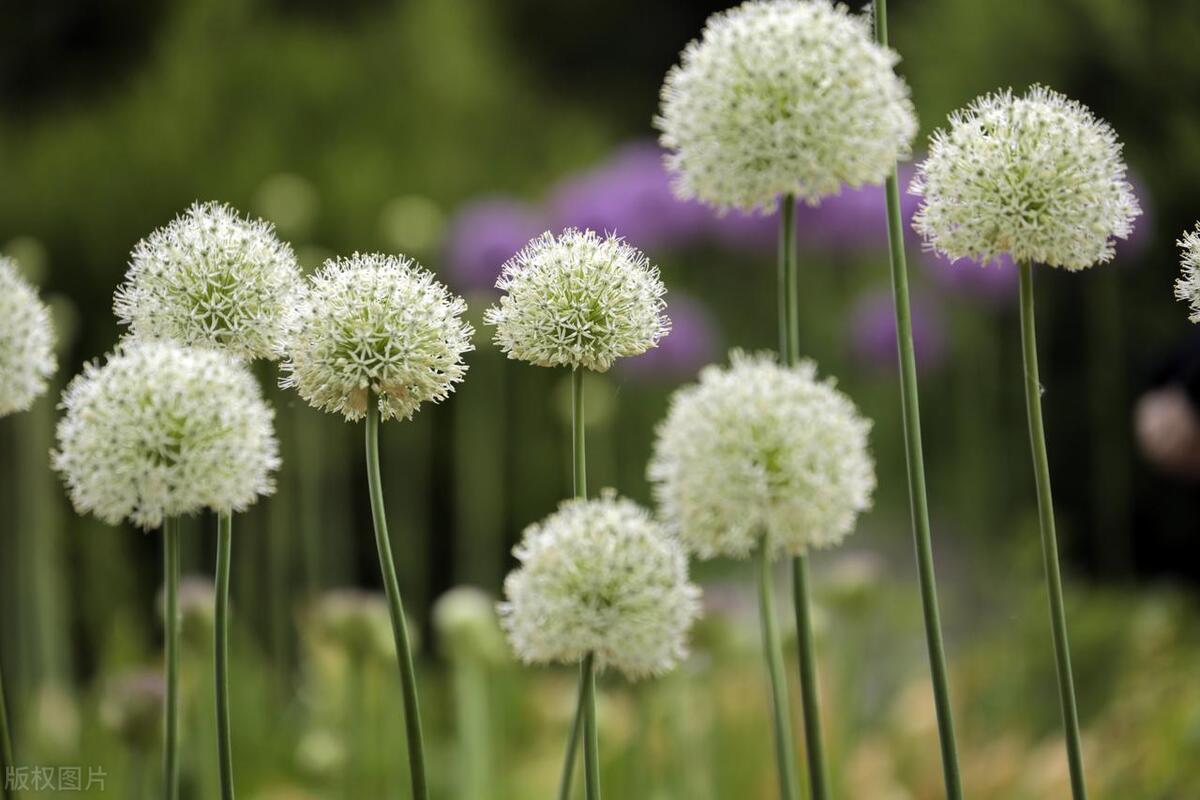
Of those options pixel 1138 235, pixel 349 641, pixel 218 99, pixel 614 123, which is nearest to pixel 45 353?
pixel 349 641

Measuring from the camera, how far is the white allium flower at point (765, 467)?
1.38 feet

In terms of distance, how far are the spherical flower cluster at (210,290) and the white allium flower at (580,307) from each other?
94 millimetres

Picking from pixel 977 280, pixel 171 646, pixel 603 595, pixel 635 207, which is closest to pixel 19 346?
pixel 171 646

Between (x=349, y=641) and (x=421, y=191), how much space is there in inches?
59.6

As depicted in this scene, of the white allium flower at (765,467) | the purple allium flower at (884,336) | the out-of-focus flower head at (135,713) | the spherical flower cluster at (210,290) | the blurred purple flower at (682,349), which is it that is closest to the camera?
the white allium flower at (765,467)

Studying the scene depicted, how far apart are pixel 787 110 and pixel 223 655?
273 mm

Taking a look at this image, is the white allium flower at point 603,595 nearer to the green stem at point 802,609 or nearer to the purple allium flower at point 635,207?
the green stem at point 802,609

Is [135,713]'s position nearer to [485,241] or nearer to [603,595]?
[603,595]

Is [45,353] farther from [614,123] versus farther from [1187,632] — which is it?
[614,123]

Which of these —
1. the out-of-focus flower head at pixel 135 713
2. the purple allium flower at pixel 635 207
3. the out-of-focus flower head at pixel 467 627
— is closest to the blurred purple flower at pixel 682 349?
the purple allium flower at pixel 635 207

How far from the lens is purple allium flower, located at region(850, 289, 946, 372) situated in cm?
196

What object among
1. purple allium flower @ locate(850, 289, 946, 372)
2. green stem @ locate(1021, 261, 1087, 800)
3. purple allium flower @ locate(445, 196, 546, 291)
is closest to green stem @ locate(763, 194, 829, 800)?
green stem @ locate(1021, 261, 1087, 800)

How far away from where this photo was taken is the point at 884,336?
1.96 metres

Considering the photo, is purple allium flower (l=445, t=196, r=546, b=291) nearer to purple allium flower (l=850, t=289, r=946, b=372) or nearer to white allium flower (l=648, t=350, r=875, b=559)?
purple allium flower (l=850, t=289, r=946, b=372)
